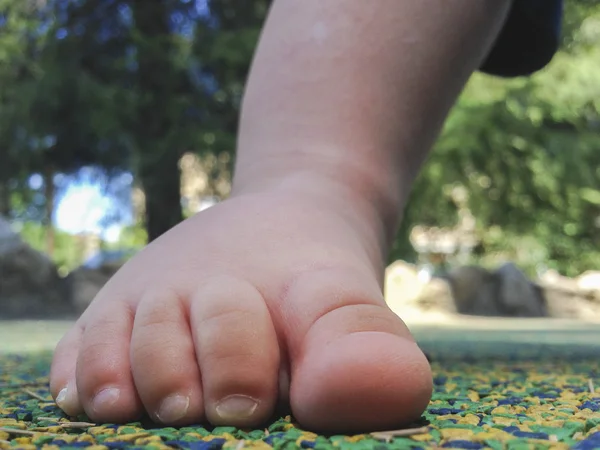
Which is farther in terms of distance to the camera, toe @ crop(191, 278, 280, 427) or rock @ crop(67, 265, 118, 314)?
rock @ crop(67, 265, 118, 314)

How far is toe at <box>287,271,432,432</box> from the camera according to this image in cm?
43

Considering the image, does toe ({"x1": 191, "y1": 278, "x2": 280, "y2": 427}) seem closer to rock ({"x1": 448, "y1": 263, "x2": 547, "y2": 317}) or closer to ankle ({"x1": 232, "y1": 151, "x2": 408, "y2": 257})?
ankle ({"x1": 232, "y1": 151, "x2": 408, "y2": 257})

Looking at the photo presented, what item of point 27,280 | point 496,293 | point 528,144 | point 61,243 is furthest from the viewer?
point 61,243

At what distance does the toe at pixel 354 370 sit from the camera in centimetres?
43

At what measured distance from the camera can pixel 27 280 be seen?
5.09 metres

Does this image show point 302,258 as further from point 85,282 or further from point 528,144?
point 528,144

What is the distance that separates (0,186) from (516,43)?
5.29 m

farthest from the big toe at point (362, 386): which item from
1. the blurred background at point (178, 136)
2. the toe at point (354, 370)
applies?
the blurred background at point (178, 136)

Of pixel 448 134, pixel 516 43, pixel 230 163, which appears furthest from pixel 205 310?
→ pixel 448 134

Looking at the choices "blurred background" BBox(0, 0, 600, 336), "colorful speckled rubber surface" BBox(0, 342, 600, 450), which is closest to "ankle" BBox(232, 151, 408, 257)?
"colorful speckled rubber surface" BBox(0, 342, 600, 450)

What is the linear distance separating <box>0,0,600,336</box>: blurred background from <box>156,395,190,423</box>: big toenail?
3692 mm

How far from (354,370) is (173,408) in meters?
0.13

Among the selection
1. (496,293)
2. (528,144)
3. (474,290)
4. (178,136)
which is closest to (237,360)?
(178,136)

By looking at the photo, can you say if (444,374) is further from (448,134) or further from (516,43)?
(448,134)
